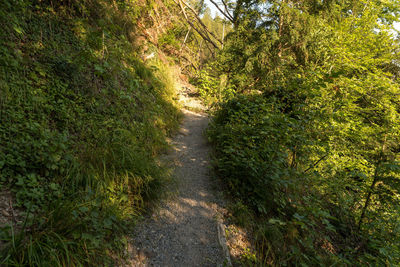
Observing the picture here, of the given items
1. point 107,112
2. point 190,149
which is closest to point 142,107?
point 107,112

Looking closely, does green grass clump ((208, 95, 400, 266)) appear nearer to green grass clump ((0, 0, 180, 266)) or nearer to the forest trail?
the forest trail

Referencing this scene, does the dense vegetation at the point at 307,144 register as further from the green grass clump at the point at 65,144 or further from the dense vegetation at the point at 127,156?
the green grass clump at the point at 65,144

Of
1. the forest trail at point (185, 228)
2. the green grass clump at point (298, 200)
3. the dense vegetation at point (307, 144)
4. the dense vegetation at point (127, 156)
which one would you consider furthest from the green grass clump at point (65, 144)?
the dense vegetation at point (307, 144)

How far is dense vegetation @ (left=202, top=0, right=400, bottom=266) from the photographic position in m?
2.72

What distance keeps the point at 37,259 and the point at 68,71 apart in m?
3.13

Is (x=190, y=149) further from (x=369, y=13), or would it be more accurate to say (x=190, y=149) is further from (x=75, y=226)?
(x=369, y=13)

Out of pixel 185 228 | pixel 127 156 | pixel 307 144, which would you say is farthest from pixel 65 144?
pixel 307 144

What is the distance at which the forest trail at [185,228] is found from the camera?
2.25 metres

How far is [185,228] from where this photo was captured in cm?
270

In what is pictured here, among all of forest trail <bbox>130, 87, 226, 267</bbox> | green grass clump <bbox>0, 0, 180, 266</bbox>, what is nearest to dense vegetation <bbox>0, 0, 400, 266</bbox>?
green grass clump <bbox>0, 0, 180, 266</bbox>

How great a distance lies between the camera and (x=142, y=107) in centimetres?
491

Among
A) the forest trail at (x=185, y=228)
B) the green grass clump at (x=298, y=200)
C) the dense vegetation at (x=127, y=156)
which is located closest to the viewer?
the dense vegetation at (x=127, y=156)

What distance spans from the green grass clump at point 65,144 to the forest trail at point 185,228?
32 centimetres

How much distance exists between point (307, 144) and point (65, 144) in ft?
12.2
